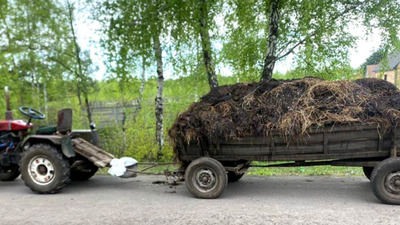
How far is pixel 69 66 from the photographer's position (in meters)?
12.2

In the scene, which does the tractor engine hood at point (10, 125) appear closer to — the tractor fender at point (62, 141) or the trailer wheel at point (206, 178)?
the tractor fender at point (62, 141)

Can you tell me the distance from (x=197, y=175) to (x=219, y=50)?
6729 mm

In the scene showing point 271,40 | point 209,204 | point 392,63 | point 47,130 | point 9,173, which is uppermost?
point 271,40

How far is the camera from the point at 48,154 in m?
6.40

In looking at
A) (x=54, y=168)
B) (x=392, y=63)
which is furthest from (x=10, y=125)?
(x=392, y=63)

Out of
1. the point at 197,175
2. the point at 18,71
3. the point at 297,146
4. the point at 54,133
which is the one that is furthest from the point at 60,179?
the point at 18,71

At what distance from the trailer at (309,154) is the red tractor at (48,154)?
2121mm

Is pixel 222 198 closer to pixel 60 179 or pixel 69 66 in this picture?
pixel 60 179

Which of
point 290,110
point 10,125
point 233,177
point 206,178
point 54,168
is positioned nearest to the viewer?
point 290,110

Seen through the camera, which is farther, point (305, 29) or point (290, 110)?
point (305, 29)

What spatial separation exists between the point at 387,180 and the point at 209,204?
9.61ft

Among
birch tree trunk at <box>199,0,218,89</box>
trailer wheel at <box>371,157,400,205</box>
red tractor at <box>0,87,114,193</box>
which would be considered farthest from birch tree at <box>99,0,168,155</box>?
trailer wheel at <box>371,157,400,205</box>

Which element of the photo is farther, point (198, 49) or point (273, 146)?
point (198, 49)

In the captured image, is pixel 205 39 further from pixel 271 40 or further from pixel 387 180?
pixel 387 180
